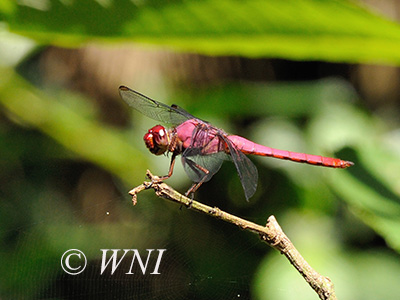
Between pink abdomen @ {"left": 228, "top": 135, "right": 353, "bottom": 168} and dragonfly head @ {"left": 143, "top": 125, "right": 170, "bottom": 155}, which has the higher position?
pink abdomen @ {"left": 228, "top": 135, "right": 353, "bottom": 168}

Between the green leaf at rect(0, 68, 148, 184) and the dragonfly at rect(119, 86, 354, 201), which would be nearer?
the dragonfly at rect(119, 86, 354, 201)

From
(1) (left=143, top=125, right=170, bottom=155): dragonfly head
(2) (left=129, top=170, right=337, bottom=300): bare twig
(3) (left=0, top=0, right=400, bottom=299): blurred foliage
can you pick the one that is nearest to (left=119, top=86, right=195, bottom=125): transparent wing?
(1) (left=143, top=125, right=170, bottom=155): dragonfly head

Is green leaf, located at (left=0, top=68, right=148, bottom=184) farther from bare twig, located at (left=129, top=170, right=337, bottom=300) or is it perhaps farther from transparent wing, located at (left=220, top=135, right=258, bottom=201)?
bare twig, located at (left=129, top=170, right=337, bottom=300)

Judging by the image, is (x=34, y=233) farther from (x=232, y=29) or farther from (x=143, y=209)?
(x=232, y=29)

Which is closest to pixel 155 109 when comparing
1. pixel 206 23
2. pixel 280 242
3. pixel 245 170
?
pixel 245 170

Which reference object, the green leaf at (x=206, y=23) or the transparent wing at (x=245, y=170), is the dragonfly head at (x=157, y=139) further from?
the green leaf at (x=206, y=23)

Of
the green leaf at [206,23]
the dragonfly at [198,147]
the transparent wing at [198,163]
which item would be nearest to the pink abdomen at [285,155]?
the dragonfly at [198,147]

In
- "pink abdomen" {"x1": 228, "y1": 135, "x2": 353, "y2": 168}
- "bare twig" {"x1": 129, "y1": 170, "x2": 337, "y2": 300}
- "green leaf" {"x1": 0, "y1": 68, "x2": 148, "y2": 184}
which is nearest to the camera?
"bare twig" {"x1": 129, "y1": 170, "x2": 337, "y2": 300}

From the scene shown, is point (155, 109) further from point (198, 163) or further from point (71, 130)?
point (71, 130)
